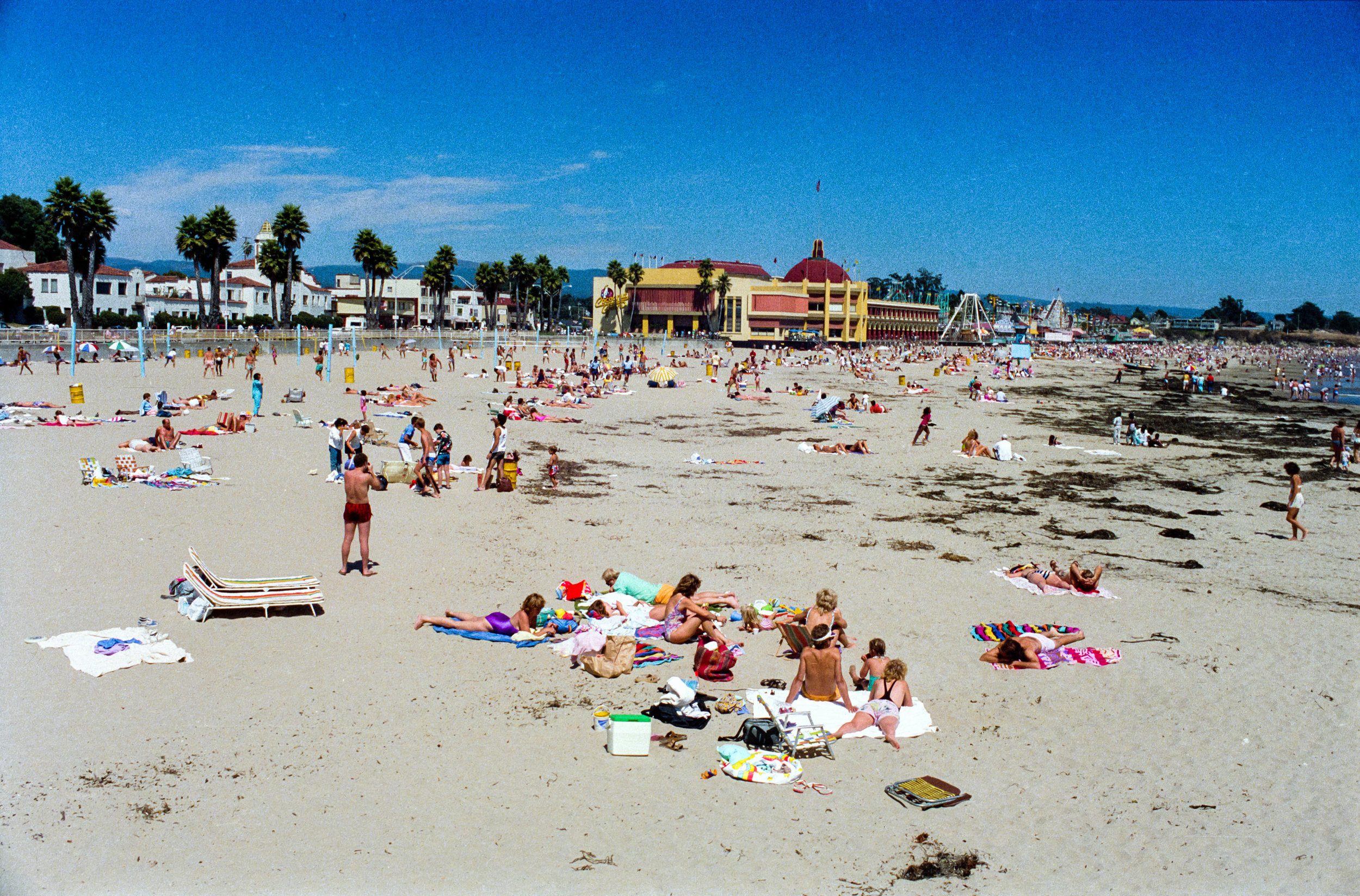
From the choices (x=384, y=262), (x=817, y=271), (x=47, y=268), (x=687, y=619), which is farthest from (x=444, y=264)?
(x=687, y=619)

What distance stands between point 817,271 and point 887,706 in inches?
4287

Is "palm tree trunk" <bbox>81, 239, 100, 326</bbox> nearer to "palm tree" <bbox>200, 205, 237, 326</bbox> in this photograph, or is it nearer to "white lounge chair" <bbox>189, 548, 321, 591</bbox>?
"palm tree" <bbox>200, 205, 237, 326</bbox>

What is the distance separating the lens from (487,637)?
8.40 metres

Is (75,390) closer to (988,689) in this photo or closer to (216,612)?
(216,612)

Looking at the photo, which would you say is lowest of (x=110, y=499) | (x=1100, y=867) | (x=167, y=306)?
(x=1100, y=867)

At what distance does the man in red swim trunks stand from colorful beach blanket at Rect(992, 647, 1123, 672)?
684 centimetres

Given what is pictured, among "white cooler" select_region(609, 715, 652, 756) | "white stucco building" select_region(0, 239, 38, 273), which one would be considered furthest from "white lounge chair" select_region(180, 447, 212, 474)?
"white stucco building" select_region(0, 239, 38, 273)

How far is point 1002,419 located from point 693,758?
28059 millimetres

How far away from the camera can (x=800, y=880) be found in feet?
16.1

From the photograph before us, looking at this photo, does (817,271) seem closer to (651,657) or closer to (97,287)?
(97,287)

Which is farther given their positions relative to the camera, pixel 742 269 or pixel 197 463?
pixel 742 269

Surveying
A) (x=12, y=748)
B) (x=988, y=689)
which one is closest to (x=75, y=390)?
(x=12, y=748)

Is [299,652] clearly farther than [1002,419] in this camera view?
No

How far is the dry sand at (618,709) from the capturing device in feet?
16.5
